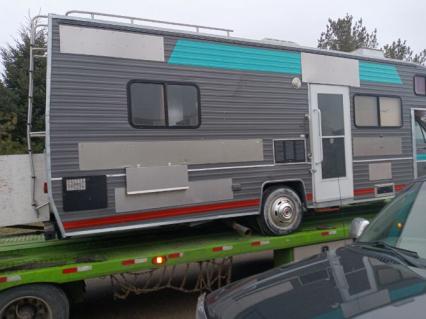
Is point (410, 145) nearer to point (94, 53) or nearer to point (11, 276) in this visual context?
point (94, 53)

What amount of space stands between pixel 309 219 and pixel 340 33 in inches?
949

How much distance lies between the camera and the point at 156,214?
16.1 feet

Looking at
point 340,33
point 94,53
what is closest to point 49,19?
point 94,53

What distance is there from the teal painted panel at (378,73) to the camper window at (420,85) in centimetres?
44

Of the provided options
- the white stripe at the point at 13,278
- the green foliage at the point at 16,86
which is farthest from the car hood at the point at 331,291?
the green foliage at the point at 16,86

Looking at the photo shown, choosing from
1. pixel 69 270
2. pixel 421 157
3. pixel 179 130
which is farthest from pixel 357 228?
pixel 421 157

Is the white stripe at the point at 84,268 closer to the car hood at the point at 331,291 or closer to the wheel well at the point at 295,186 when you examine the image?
the car hood at the point at 331,291

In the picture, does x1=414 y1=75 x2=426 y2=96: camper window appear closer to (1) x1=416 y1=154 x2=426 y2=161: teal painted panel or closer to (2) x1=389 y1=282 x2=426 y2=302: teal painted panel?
(1) x1=416 y1=154 x2=426 y2=161: teal painted panel

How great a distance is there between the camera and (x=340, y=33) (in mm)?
28109

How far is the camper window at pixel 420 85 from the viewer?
7.32m

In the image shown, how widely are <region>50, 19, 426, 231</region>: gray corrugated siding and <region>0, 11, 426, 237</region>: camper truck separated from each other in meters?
0.01

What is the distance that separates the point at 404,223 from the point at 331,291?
1.06 metres

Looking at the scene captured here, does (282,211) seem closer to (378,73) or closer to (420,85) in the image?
(378,73)

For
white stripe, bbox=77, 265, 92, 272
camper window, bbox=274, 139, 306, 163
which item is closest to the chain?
white stripe, bbox=77, 265, 92, 272
